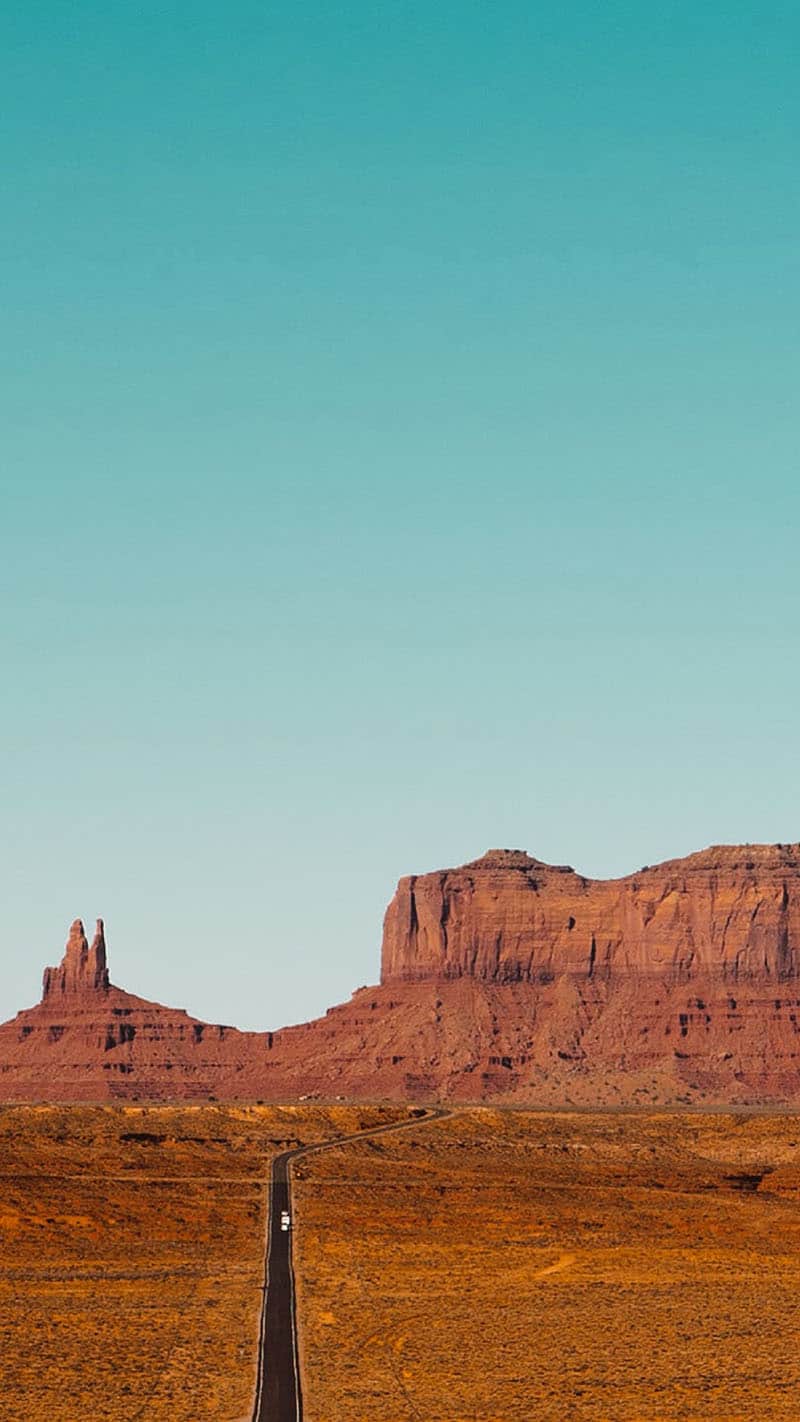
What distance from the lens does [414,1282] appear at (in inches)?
2987

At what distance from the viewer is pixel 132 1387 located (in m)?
54.7

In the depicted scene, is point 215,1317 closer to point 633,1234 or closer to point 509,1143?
point 633,1234

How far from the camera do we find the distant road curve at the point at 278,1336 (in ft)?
168

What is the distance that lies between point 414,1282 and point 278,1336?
1430 cm

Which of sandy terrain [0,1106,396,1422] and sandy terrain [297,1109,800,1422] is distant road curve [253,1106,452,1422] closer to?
sandy terrain [0,1106,396,1422]

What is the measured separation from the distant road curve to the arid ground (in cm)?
52

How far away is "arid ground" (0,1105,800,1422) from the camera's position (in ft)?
177

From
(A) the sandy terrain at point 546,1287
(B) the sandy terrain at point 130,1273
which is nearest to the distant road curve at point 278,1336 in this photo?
(B) the sandy terrain at point 130,1273

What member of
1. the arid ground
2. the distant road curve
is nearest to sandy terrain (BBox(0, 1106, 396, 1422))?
the arid ground

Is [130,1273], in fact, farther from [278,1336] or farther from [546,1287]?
[278,1336]

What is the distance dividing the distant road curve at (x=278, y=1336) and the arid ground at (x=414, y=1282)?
1.70ft

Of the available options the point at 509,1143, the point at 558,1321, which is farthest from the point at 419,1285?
the point at 509,1143

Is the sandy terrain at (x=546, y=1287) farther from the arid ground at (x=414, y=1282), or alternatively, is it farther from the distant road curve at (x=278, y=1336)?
the distant road curve at (x=278, y=1336)

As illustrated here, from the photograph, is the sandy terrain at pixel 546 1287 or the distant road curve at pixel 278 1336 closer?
the distant road curve at pixel 278 1336
